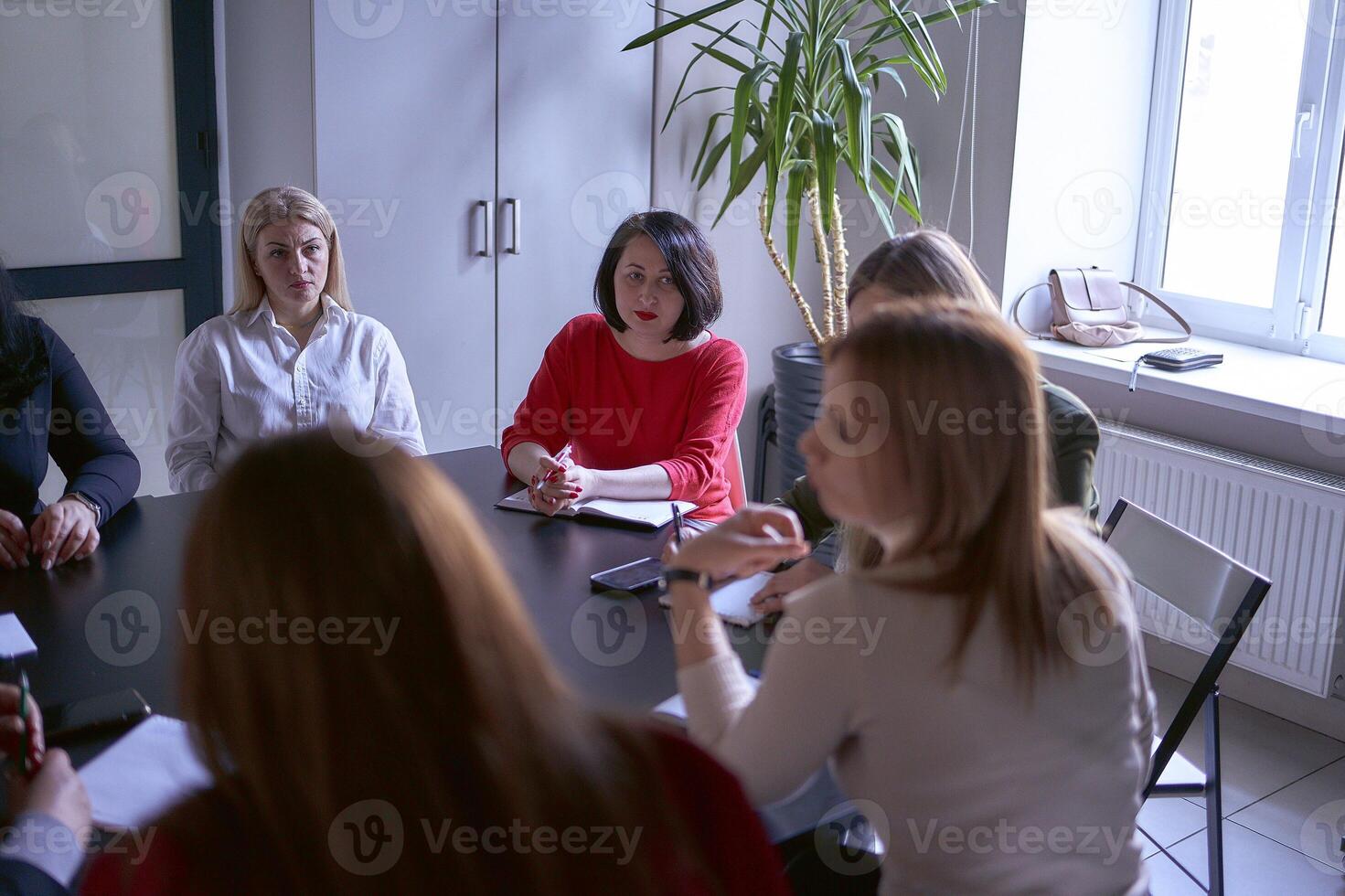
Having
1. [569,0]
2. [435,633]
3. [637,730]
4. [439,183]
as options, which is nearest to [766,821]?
[637,730]

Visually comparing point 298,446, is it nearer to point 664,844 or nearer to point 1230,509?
point 664,844

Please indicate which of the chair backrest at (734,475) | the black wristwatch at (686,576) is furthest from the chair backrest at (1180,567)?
the black wristwatch at (686,576)

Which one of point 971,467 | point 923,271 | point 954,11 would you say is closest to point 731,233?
point 954,11

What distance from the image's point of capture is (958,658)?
114cm

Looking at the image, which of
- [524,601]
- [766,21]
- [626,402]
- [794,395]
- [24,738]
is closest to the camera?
[24,738]

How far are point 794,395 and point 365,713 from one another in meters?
2.95

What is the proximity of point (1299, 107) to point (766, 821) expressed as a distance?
9.29 ft

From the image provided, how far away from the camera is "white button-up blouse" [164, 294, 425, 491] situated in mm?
2594

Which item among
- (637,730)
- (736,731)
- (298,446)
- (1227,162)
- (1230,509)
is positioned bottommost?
(1230,509)

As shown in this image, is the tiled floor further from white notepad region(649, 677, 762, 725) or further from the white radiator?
white notepad region(649, 677, 762, 725)

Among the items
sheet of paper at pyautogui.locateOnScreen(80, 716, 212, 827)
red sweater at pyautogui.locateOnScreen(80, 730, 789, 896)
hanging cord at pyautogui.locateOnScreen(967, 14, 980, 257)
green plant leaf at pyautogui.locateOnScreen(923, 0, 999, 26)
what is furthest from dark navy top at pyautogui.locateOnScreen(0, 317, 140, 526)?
hanging cord at pyautogui.locateOnScreen(967, 14, 980, 257)

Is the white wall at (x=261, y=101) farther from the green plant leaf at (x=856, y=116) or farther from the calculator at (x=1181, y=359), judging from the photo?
Answer: the calculator at (x=1181, y=359)

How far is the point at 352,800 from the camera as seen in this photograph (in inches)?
31.8

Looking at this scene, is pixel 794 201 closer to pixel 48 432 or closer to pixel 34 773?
pixel 48 432
